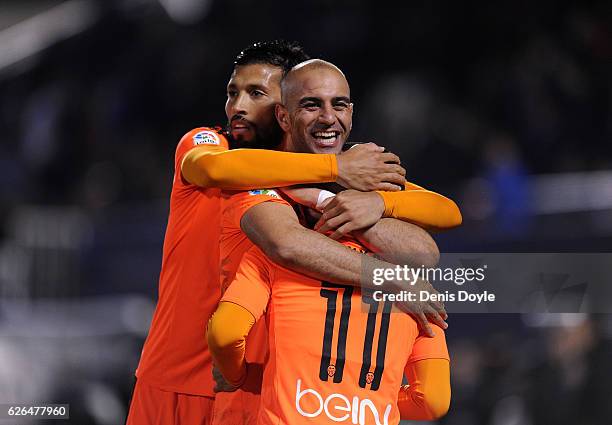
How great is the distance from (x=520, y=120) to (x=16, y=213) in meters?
3.77

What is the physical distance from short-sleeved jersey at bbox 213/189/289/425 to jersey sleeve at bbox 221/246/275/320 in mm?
164

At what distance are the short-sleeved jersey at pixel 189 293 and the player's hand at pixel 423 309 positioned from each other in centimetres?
80

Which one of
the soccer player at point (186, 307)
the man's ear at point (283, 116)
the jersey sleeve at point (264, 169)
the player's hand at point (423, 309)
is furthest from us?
the soccer player at point (186, 307)

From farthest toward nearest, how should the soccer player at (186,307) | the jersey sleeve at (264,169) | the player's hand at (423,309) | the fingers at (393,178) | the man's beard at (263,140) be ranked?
the man's beard at (263,140), the soccer player at (186,307), the fingers at (393,178), the jersey sleeve at (264,169), the player's hand at (423,309)

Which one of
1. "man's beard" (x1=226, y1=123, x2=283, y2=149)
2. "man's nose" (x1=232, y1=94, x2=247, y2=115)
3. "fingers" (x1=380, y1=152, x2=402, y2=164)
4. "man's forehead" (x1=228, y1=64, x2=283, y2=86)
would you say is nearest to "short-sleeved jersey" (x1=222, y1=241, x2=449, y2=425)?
"fingers" (x1=380, y1=152, x2=402, y2=164)

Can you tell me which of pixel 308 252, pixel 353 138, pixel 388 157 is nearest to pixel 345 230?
pixel 308 252

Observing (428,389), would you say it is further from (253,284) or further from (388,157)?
(388,157)

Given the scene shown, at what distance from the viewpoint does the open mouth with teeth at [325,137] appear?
300 cm

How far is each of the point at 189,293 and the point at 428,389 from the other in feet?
3.16

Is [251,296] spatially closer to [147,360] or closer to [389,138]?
[147,360]

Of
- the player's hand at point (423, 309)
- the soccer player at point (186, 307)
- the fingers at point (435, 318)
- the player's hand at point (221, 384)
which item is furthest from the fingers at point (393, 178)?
the player's hand at point (221, 384)

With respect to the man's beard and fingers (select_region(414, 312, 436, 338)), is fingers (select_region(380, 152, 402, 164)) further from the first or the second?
the man's beard

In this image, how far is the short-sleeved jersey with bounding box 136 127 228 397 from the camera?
128 inches

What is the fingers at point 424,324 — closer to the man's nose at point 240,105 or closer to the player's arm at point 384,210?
the player's arm at point 384,210
